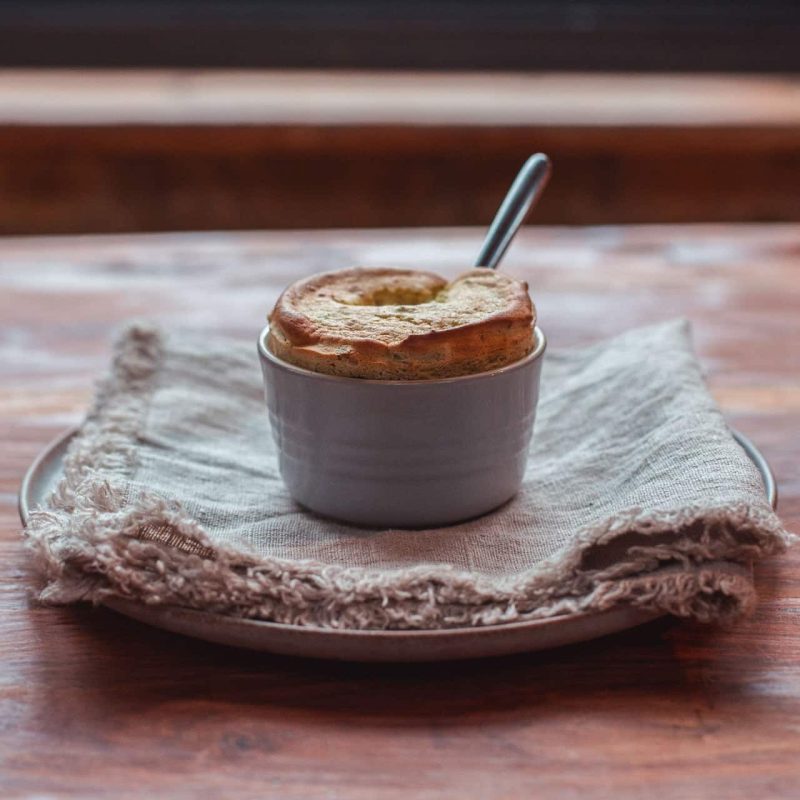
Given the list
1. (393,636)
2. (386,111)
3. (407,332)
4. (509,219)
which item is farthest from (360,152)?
(393,636)

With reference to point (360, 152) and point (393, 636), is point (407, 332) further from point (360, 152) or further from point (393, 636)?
point (360, 152)

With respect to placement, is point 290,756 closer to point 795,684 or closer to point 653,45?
point 795,684

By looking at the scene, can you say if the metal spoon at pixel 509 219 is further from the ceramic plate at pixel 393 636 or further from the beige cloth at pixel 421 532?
the ceramic plate at pixel 393 636

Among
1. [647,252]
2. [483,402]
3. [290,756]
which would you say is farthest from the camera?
[647,252]

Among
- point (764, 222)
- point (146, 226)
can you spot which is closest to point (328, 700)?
point (146, 226)

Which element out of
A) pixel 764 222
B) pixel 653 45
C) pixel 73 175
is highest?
pixel 653 45

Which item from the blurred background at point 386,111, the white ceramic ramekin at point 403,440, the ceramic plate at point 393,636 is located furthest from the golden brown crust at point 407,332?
the blurred background at point 386,111

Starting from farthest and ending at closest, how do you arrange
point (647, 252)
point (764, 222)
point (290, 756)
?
point (764, 222)
point (647, 252)
point (290, 756)
